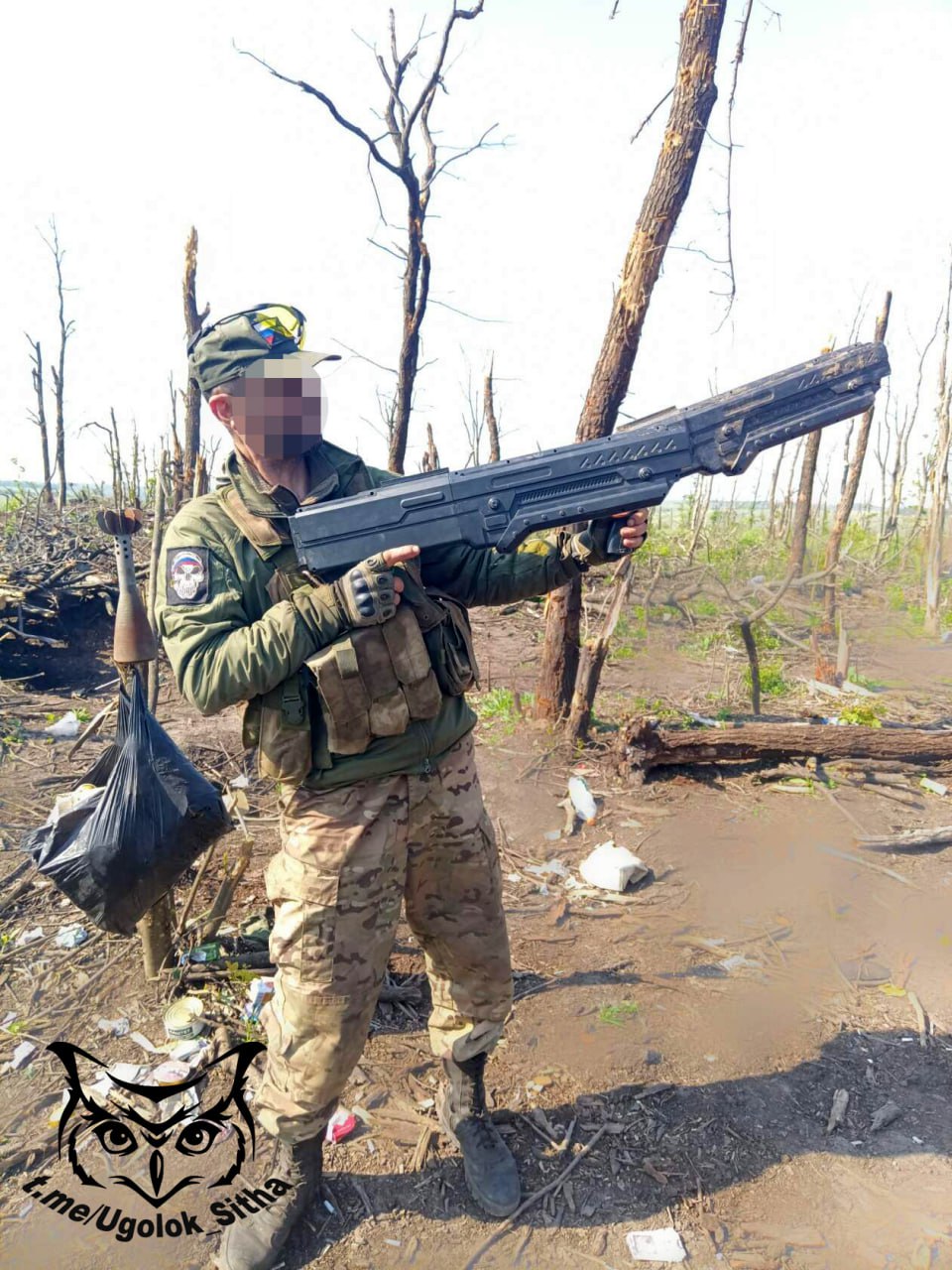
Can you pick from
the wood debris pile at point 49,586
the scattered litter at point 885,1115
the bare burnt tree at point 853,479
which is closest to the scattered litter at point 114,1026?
the scattered litter at point 885,1115

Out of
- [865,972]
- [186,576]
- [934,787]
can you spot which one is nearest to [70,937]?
[186,576]

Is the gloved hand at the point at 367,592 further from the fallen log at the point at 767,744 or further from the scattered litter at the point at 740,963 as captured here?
the fallen log at the point at 767,744

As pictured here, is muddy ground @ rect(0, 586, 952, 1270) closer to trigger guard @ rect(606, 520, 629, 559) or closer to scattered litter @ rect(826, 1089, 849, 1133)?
scattered litter @ rect(826, 1089, 849, 1133)

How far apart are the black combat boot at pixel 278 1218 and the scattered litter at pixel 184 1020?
0.78 meters

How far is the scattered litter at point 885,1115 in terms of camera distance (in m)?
2.50

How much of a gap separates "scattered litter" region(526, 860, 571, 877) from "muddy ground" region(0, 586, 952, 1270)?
0.18 feet

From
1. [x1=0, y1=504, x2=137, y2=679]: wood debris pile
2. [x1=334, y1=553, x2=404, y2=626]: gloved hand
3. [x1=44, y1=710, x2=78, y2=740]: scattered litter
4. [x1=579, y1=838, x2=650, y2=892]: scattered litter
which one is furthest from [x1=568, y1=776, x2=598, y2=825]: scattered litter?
[x1=0, y1=504, x2=137, y2=679]: wood debris pile

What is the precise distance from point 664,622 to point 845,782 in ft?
19.4

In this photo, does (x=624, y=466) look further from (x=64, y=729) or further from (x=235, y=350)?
(x=64, y=729)

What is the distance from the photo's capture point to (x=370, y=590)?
1.94 m

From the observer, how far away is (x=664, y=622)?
10.9 meters

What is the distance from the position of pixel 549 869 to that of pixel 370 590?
282cm

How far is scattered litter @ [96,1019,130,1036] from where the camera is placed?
283cm

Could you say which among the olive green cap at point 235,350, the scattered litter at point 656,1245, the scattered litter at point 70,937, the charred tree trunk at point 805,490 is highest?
the charred tree trunk at point 805,490
